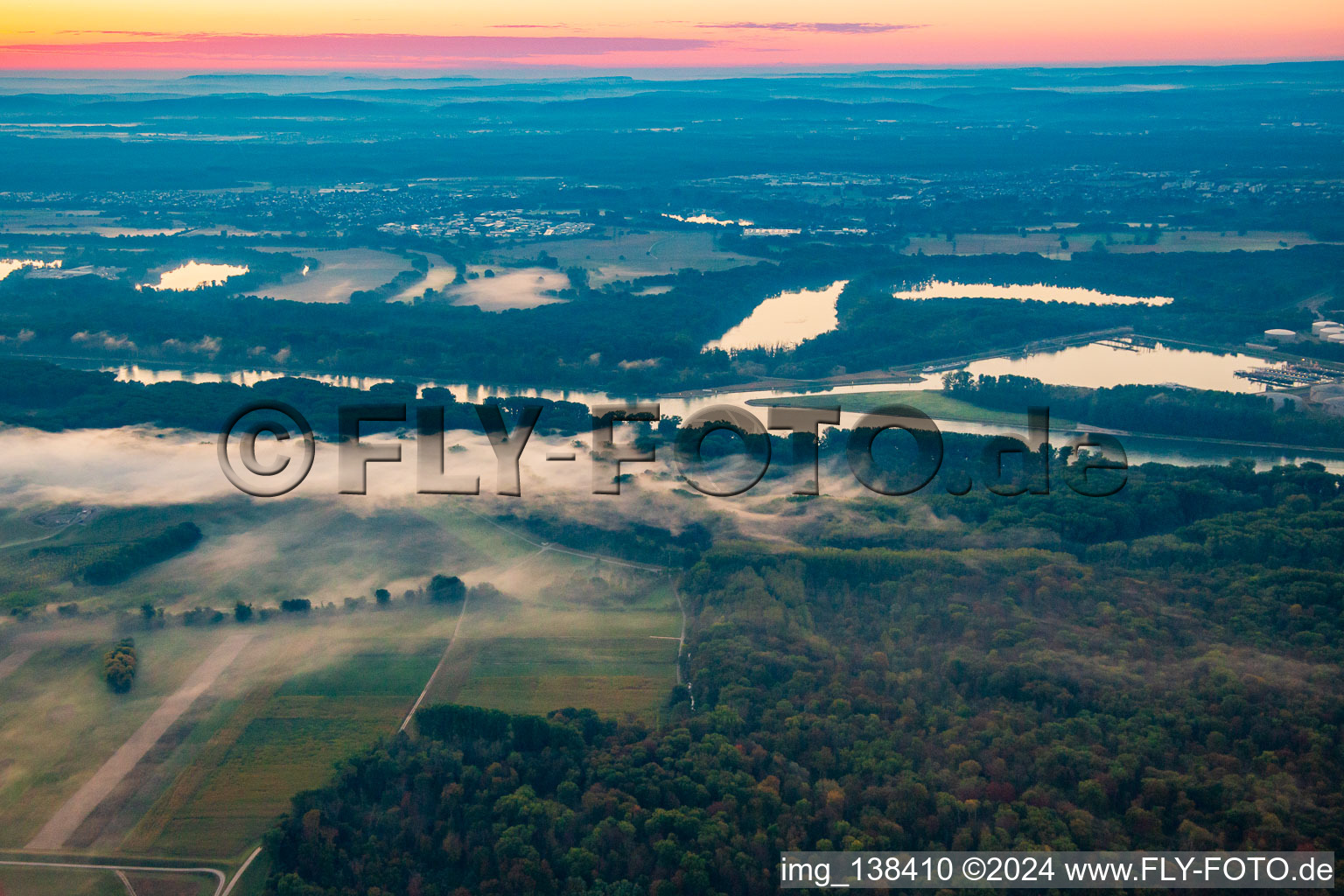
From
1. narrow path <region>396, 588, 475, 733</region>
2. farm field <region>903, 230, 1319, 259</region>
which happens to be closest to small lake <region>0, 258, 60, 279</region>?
farm field <region>903, 230, 1319, 259</region>

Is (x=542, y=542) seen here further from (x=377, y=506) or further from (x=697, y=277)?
(x=697, y=277)

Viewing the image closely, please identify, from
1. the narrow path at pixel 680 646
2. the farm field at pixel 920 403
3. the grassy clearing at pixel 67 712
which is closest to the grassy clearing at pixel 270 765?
the grassy clearing at pixel 67 712

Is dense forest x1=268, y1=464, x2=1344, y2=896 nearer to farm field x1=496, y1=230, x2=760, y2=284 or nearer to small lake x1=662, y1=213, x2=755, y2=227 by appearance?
farm field x1=496, y1=230, x2=760, y2=284

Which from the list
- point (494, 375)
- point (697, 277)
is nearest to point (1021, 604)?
point (494, 375)

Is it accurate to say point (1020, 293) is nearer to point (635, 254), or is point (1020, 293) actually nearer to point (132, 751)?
point (635, 254)

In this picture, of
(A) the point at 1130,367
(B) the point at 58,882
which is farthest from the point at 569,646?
(A) the point at 1130,367

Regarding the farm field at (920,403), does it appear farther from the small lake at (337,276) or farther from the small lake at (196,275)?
the small lake at (196,275)
